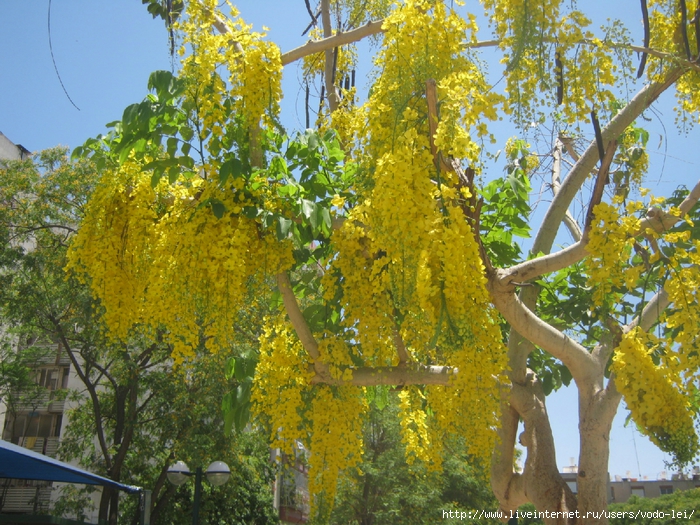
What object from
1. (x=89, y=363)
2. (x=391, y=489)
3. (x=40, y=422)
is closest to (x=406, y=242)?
(x=89, y=363)

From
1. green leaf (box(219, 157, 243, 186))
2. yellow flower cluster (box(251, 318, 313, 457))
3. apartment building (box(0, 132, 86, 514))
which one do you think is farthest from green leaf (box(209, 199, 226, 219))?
apartment building (box(0, 132, 86, 514))

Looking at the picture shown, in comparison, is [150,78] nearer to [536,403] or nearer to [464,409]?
[464,409]

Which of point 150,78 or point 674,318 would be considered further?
point 150,78

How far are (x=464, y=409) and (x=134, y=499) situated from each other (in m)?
10.6

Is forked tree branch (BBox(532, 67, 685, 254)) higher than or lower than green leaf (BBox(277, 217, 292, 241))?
higher

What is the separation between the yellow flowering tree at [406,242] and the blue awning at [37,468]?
1.76m

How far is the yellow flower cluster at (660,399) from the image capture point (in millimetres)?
3627

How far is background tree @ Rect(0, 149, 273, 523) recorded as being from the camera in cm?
1027

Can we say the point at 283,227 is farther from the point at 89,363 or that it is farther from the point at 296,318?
the point at 89,363

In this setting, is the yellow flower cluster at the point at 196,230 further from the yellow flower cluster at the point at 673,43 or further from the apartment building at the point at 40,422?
the apartment building at the point at 40,422

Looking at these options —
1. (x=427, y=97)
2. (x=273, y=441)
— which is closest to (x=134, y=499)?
(x=273, y=441)

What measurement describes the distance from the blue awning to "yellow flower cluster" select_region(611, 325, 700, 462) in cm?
427

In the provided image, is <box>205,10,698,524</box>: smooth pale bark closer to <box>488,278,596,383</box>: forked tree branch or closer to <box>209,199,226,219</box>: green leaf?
<box>488,278,596,383</box>: forked tree branch

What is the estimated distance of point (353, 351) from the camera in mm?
4668
